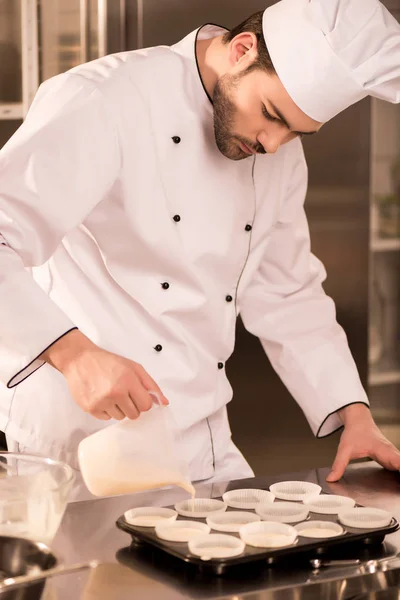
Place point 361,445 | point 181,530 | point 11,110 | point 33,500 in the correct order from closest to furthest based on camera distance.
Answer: point 33,500 → point 181,530 → point 361,445 → point 11,110

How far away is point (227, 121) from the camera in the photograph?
63.1 inches

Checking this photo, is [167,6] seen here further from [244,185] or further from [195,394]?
[195,394]

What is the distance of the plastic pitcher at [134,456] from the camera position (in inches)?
44.5

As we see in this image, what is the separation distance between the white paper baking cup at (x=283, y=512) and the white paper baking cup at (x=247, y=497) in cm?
4

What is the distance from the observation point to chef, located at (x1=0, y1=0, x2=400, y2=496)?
1.44m

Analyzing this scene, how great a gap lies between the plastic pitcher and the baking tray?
0.21 feet

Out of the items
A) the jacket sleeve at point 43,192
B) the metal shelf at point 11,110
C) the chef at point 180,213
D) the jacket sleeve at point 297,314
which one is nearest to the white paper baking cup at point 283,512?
the chef at point 180,213

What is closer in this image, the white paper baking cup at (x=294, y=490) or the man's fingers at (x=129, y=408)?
the man's fingers at (x=129, y=408)

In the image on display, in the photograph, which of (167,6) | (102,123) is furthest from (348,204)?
(102,123)

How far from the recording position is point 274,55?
1.52m

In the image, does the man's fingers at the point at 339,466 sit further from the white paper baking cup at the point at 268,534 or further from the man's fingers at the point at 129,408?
the man's fingers at the point at 129,408

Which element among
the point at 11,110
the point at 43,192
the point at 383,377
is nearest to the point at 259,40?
the point at 43,192

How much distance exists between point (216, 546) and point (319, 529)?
0.49ft

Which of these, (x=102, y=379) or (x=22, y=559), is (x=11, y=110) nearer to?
(x=102, y=379)
